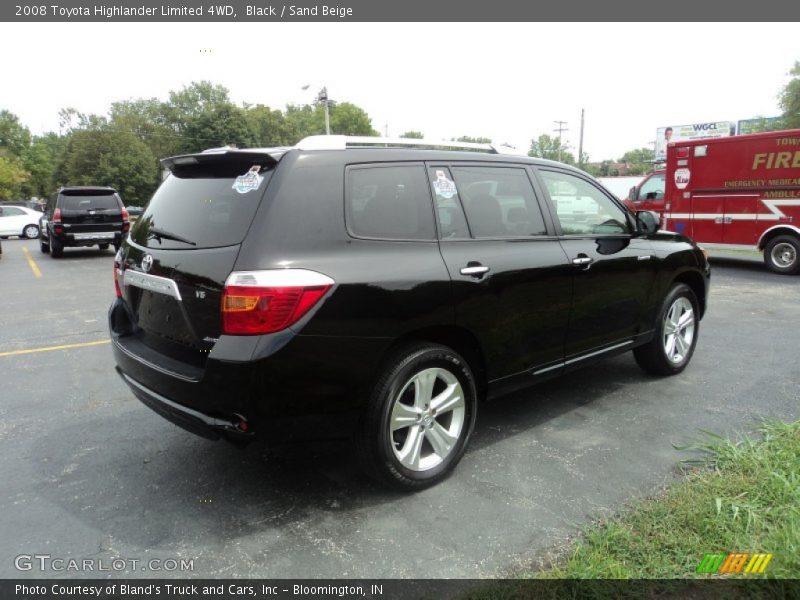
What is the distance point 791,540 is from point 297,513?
2.27 meters

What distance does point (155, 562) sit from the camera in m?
2.57

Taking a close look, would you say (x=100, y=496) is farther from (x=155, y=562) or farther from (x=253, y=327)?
(x=253, y=327)

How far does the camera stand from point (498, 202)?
144 inches

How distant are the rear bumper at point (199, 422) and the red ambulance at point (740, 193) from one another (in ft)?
38.3

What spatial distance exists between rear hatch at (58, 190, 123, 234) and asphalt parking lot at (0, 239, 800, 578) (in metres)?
10.5

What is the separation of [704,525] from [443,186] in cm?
216

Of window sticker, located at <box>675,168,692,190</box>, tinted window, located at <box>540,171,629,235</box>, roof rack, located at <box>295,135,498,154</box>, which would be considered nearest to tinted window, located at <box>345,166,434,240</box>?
roof rack, located at <box>295,135,498,154</box>

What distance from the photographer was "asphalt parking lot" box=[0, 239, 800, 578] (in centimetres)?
264

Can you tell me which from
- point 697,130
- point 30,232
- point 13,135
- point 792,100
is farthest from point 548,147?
point 30,232

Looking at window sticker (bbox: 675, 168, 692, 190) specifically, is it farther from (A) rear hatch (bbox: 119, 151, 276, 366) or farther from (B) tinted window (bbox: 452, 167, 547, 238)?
(A) rear hatch (bbox: 119, 151, 276, 366)

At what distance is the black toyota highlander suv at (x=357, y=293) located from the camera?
262 centimetres

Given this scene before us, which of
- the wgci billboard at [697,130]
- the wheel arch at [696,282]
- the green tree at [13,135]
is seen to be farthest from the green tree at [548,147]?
the wheel arch at [696,282]

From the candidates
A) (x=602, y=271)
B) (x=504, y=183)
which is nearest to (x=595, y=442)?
(x=602, y=271)

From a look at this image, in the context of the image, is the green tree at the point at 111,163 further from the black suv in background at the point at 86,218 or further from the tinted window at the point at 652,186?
the tinted window at the point at 652,186
